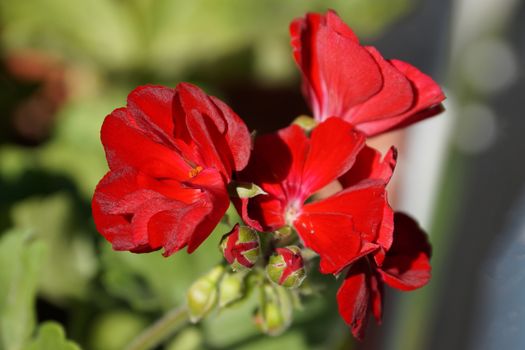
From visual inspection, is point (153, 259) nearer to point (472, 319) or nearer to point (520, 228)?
point (472, 319)

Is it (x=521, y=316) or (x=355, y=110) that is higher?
(x=355, y=110)

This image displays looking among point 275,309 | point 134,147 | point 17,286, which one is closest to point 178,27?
point 17,286

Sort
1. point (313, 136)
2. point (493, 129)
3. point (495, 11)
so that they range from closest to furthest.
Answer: point (313, 136) < point (493, 129) < point (495, 11)

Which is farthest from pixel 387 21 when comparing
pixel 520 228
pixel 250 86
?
pixel 520 228

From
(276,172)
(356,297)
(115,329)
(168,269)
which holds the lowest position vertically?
(115,329)

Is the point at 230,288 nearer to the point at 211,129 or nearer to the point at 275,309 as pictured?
the point at 275,309

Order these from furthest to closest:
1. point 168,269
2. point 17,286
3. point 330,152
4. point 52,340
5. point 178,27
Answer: point 178,27
point 168,269
point 17,286
point 52,340
point 330,152

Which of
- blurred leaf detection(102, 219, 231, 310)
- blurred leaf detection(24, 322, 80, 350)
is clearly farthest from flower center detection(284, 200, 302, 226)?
blurred leaf detection(102, 219, 231, 310)
